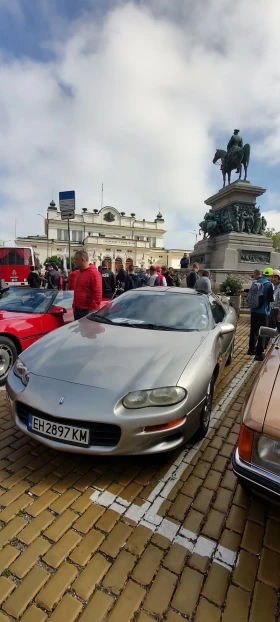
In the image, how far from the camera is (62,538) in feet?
A: 5.90

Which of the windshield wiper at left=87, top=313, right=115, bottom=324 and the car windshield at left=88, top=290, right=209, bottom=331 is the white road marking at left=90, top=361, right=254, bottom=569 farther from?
the windshield wiper at left=87, top=313, right=115, bottom=324

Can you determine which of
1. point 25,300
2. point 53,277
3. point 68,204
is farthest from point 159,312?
point 53,277

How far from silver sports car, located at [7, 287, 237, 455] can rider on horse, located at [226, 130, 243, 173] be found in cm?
1815

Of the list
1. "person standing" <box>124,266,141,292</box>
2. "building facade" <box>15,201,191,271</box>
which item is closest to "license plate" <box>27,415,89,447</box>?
"person standing" <box>124,266,141,292</box>

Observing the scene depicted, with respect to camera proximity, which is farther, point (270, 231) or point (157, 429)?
point (270, 231)

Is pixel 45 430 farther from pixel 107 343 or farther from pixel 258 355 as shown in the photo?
pixel 258 355

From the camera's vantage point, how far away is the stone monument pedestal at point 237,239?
16000 millimetres

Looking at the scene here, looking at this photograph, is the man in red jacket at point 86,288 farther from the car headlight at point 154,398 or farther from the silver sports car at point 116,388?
the car headlight at point 154,398

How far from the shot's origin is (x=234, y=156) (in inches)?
714

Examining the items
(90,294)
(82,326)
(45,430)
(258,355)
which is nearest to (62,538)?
(45,430)

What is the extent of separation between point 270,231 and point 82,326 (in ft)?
220

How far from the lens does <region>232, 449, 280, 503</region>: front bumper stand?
5.42ft

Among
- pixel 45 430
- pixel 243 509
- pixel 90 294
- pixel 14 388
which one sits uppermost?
pixel 90 294

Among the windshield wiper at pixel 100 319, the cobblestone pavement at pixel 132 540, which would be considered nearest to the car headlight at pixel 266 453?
the cobblestone pavement at pixel 132 540
